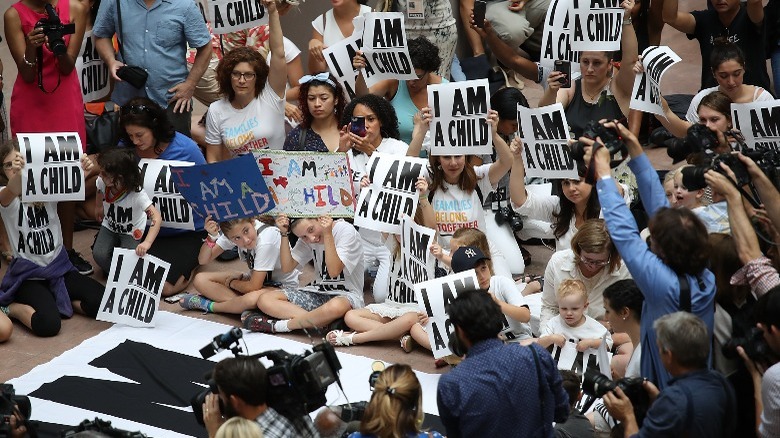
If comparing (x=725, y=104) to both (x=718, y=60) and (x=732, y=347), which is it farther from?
(x=732, y=347)

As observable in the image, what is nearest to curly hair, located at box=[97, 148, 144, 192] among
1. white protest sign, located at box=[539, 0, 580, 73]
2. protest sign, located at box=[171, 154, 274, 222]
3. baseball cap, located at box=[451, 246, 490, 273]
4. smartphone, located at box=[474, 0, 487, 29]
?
protest sign, located at box=[171, 154, 274, 222]

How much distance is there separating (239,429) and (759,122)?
4.20 metres

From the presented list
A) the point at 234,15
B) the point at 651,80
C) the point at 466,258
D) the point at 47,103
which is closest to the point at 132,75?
the point at 47,103

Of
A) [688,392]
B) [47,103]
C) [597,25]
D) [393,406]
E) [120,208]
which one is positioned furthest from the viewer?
[47,103]

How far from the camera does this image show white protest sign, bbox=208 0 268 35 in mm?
9344

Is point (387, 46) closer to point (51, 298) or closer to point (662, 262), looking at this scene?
point (51, 298)

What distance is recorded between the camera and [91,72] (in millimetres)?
9930

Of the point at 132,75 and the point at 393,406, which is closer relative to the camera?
the point at 393,406

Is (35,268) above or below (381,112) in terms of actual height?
below

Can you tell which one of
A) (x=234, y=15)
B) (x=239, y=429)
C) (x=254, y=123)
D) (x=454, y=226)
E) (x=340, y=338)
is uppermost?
(x=234, y=15)

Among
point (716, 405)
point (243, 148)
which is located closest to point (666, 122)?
point (243, 148)

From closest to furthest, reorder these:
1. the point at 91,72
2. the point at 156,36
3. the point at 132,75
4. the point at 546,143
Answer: the point at 546,143 < the point at 132,75 < the point at 156,36 < the point at 91,72

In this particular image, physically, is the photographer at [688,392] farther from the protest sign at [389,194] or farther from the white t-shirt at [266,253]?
the white t-shirt at [266,253]

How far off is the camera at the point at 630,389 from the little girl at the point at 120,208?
409 cm
